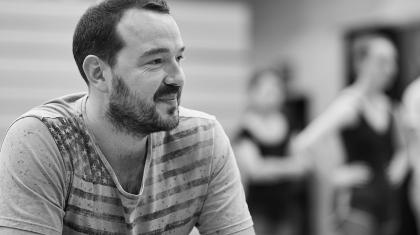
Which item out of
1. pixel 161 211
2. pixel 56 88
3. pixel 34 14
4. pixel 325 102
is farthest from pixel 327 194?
pixel 161 211

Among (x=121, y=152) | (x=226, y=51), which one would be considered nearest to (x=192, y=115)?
(x=121, y=152)

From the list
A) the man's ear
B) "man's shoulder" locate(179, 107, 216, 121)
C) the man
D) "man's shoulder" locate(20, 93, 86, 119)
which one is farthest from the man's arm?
"man's shoulder" locate(179, 107, 216, 121)

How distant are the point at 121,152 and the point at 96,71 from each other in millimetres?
191

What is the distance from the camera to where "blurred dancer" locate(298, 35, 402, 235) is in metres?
3.55

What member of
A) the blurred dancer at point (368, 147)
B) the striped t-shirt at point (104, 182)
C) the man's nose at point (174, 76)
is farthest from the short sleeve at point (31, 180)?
the blurred dancer at point (368, 147)

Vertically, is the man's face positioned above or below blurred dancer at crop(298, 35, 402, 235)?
above

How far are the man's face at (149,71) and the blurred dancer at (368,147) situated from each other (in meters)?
2.19

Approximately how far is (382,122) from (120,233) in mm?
2336

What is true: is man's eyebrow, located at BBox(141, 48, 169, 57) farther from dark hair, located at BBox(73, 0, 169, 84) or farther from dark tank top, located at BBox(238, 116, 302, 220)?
dark tank top, located at BBox(238, 116, 302, 220)

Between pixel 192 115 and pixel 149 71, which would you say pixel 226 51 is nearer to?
pixel 192 115

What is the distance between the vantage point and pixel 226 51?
225 inches

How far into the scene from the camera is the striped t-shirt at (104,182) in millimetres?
1446

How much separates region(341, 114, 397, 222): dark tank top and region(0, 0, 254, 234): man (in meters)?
1.99

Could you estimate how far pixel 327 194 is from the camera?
5957 millimetres
